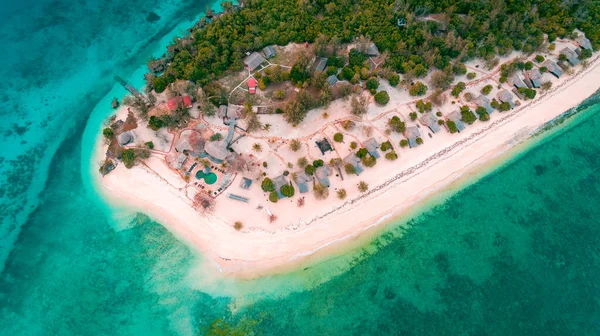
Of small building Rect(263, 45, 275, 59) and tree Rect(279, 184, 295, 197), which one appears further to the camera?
small building Rect(263, 45, 275, 59)

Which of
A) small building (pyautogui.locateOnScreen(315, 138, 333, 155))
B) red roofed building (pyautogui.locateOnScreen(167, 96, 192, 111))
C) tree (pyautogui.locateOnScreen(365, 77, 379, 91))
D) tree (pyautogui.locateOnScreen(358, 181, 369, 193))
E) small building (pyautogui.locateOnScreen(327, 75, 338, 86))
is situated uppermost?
red roofed building (pyautogui.locateOnScreen(167, 96, 192, 111))

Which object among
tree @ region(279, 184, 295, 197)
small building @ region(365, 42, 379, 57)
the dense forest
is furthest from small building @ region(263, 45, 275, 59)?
tree @ region(279, 184, 295, 197)

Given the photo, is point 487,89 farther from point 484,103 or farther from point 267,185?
point 267,185

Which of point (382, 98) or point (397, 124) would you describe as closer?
point (397, 124)

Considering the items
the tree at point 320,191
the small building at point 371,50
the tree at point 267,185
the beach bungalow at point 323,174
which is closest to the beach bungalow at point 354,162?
the beach bungalow at point 323,174

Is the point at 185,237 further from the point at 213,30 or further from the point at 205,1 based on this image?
the point at 205,1

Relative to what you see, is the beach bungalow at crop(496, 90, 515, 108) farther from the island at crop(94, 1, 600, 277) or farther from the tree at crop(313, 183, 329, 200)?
the tree at crop(313, 183, 329, 200)

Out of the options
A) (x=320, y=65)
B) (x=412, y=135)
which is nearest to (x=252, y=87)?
(x=320, y=65)
